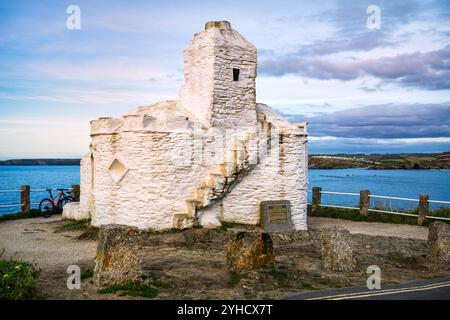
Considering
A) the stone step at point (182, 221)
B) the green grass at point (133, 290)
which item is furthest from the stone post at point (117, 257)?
the stone step at point (182, 221)

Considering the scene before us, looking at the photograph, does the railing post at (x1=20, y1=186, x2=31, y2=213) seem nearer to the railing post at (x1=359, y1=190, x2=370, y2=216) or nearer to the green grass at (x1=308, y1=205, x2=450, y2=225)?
the green grass at (x1=308, y1=205, x2=450, y2=225)

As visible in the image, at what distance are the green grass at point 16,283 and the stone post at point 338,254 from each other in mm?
6141

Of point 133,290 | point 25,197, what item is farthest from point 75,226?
point 133,290

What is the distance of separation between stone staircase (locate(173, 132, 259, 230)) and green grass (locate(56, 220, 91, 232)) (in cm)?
382

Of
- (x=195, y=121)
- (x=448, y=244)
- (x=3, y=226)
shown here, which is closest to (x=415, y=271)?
(x=448, y=244)

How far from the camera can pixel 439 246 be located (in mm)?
10992

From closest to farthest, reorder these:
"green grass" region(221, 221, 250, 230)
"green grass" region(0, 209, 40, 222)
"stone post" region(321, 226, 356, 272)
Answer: "stone post" region(321, 226, 356, 272), "green grass" region(221, 221, 250, 230), "green grass" region(0, 209, 40, 222)

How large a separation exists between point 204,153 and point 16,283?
7525 millimetres

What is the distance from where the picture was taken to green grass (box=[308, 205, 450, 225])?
56.5ft

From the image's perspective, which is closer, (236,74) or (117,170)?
(117,170)

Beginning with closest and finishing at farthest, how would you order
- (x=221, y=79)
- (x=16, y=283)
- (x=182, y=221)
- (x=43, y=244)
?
(x=16, y=283) → (x=43, y=244) → (x=182, y=221) → (x=221, y=79)

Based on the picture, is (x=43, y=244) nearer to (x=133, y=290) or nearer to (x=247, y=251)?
(x=133, y=290)

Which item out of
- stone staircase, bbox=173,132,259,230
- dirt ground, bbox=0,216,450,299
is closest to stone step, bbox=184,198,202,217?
stone staircase, bbox=173,132,259,230

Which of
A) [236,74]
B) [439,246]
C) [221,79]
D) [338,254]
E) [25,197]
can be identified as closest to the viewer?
[338,254]
